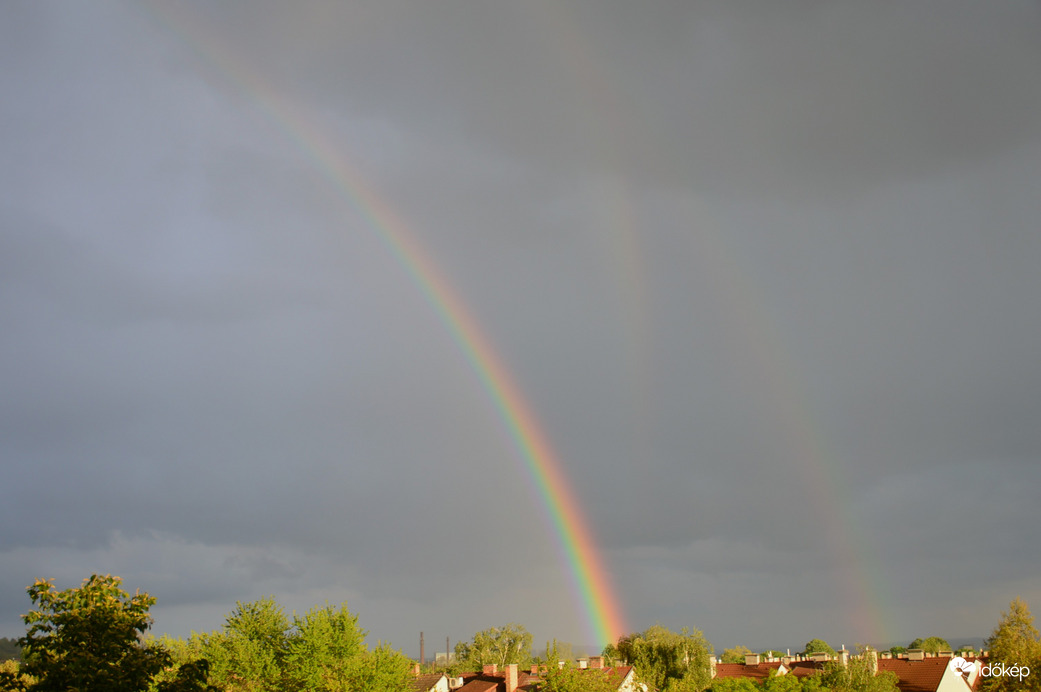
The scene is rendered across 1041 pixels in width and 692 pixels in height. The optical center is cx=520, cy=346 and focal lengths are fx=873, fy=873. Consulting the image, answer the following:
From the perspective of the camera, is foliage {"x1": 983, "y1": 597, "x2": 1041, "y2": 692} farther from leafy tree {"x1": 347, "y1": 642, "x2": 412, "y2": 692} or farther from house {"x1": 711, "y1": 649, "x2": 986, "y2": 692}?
leafy tree {"x1": 347, "y1": 642, "x2": 412, "y2": 692}

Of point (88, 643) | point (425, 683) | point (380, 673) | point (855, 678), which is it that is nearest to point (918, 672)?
point (855, 678)

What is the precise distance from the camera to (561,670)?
6209 centimetres

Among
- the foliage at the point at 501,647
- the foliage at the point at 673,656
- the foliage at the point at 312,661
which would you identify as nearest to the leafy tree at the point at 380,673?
the foliage at the point at 312,661

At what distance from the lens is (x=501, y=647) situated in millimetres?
151875

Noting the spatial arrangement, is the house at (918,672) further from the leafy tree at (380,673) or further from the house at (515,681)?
the leafy tree at (380,673)

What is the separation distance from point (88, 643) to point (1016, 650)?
199 feet

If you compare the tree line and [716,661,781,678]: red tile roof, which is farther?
[716,661,781,678]: red tile roof

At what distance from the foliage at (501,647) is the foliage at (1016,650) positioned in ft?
317

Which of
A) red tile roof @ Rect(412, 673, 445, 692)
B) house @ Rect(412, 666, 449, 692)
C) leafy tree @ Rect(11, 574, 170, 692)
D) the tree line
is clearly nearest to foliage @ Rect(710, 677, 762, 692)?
the tree line

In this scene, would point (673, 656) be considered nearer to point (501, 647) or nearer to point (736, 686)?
point (736, 686)

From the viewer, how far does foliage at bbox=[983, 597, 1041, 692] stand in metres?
60.3

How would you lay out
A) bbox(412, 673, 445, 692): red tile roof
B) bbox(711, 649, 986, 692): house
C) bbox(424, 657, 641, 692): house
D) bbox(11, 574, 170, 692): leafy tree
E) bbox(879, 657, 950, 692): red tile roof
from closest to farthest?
bbox(11, 574, 170, 692): leafy tree → bbox(424, 657, 641, 692): house → bbox(711, 649, 986, 692): house → bbox(879, 657, 950, 692): red tile roof → bbox(412, 673, 445, 692): red tile roof

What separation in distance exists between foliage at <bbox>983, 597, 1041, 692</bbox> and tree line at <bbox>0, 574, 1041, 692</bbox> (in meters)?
0.07

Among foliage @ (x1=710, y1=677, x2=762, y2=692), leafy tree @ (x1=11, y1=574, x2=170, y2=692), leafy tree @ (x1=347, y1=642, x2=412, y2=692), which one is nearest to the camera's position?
leafy tree @ (x1=11, y1=574, x2=170, y2=692)
